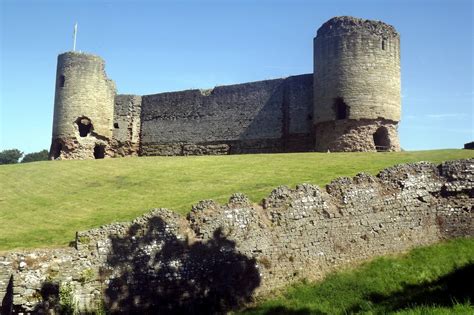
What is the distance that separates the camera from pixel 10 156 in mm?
76125

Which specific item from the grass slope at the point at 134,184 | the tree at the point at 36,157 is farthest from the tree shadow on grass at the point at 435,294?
the tree at the point at 36,157

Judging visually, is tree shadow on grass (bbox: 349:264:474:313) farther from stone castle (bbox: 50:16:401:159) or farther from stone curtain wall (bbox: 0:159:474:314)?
stone castle (bbox: 50:16:401:159)

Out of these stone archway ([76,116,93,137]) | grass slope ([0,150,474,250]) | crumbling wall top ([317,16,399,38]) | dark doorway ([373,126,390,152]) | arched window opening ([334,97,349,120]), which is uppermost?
crumbling wall top ([317,16,399,38])

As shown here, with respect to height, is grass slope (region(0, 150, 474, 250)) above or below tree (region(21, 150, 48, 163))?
below

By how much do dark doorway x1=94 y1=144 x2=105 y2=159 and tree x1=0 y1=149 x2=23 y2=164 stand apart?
4355cm

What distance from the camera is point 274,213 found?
1305 cm

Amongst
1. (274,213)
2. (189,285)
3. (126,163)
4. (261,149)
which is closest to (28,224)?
(189,285)

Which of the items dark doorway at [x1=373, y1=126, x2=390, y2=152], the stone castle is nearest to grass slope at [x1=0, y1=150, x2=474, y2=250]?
the stone castle

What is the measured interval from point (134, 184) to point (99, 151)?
16.0 metres

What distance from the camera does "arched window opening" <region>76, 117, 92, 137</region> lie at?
34.7 meters

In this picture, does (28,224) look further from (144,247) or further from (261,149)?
(261,149)

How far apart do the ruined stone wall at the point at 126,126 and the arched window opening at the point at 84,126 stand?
1845 millimetres

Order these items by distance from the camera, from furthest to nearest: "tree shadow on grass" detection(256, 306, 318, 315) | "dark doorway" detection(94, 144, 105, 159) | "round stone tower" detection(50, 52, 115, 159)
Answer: "dark doorway" detection(94, 144, 105, 159)
"round stone tower" detection(50, 52, 115, 159)
"tree shadow on grass" detection(256, 306, 318, 315)

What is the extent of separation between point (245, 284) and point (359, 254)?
10.3 ft
